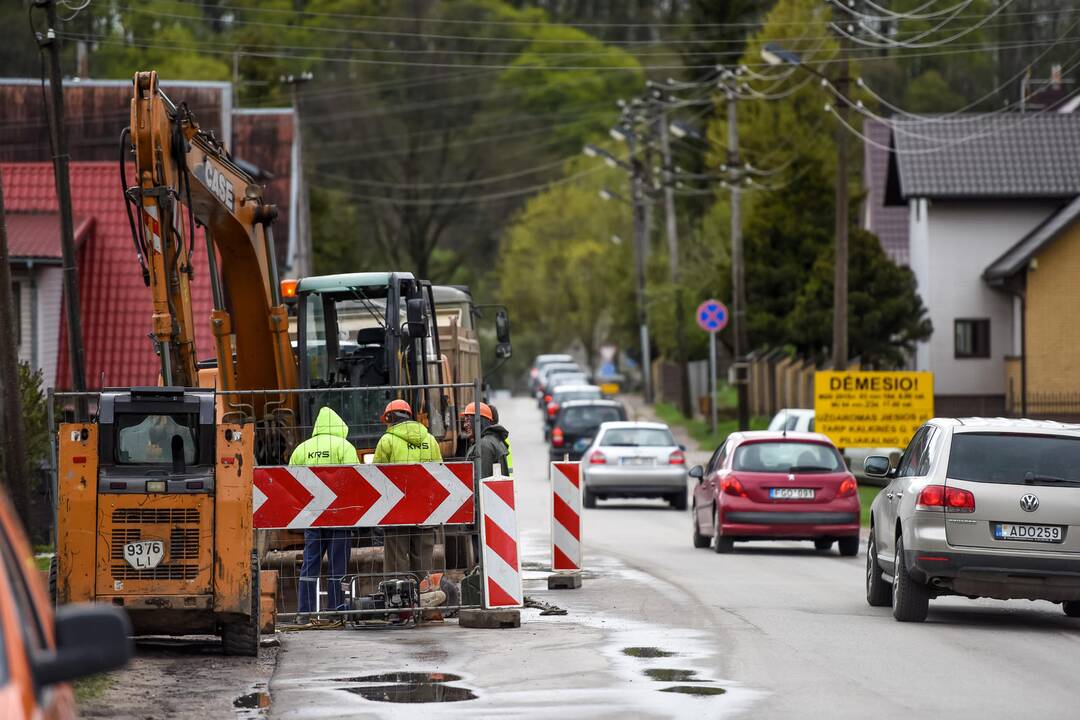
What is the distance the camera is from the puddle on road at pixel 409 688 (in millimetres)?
10831

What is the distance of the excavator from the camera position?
12.3 m

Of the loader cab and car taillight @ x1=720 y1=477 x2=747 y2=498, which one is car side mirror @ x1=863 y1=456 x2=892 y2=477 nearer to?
the loader cab

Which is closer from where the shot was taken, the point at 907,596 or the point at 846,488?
the point at 907,596

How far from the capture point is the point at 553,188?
89625 millimetres

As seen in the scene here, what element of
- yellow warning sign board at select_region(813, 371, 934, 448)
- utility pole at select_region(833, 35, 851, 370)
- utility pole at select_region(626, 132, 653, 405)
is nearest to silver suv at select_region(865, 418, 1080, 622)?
utility pole at select_region(833, 35, 851, 370)

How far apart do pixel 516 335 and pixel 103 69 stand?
29.1 metres

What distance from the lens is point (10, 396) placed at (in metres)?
17.9

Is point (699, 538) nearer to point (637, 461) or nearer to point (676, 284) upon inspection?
point (637, 461)

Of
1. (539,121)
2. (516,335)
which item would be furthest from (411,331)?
(516,335)

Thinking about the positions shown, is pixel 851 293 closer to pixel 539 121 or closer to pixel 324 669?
pixel 324 669

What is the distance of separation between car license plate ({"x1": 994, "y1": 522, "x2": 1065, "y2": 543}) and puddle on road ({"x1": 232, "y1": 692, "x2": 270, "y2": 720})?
6.12 meters

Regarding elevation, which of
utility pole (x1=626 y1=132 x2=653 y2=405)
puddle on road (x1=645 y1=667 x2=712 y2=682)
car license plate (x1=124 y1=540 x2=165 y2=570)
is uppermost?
utility pole (x1=626 y1=132 x2=653 y2=405)

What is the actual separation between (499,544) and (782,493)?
8513mm

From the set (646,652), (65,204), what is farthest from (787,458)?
(646,652)
